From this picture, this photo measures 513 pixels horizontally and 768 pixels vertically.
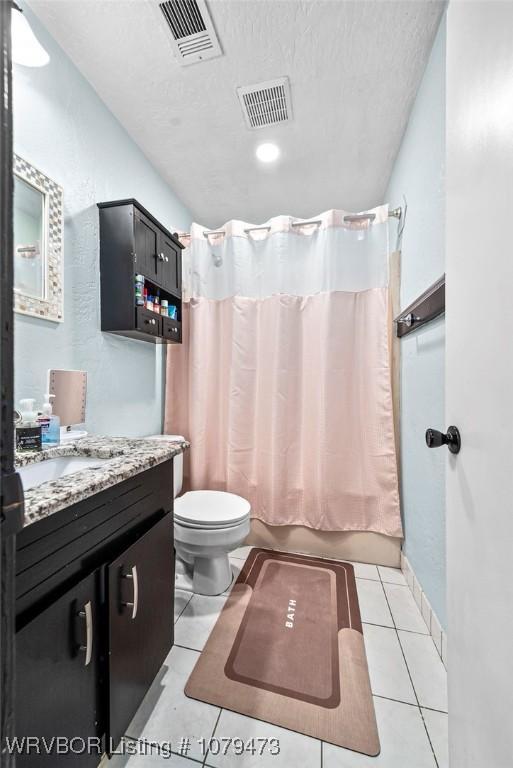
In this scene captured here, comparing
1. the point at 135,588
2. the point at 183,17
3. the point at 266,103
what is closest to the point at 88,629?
the point at 135,588

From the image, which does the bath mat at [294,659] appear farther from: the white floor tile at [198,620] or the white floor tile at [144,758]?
the white floor tile at [144,758]

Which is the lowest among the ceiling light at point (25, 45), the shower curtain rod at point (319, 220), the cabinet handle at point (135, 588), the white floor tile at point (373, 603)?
the white floor tile at point (373, 603)

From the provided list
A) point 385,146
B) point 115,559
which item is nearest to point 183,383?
point 115,559

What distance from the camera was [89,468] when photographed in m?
0.83

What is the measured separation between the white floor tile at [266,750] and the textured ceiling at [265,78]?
2.34 meters

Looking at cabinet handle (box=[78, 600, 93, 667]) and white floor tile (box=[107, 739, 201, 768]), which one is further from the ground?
cabinet handle (box=[78, 600, 93, 667])

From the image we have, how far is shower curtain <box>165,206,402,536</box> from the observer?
73.0 inches

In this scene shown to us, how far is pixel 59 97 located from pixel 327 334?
163 centimetres

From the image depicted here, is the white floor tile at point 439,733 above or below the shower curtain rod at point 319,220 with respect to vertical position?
below

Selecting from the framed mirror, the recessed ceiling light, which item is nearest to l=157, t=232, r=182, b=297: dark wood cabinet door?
the framed mirror

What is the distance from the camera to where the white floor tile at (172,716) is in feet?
3.12

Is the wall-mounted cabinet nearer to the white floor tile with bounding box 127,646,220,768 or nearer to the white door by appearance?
the white door

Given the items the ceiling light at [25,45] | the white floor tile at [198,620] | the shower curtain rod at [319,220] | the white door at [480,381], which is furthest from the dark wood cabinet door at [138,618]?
the shower curtain rod at [319,220]

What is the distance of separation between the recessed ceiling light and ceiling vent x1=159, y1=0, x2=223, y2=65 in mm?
504
